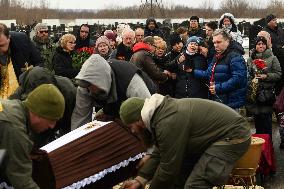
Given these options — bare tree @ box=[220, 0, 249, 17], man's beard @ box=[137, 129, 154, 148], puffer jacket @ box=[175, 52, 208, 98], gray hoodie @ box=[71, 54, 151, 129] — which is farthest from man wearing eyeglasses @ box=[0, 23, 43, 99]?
bare tree @ box=[220, 0, 249, 17]

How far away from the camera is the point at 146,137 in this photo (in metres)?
4.20

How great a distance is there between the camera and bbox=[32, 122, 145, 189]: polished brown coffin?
3.77 metres

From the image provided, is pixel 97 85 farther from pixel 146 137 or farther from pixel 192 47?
pixel 192 47

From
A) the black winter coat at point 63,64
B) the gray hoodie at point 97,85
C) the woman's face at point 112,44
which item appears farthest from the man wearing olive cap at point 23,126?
the woman's face at point 112,44

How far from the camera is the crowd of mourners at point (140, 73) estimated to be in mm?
4715

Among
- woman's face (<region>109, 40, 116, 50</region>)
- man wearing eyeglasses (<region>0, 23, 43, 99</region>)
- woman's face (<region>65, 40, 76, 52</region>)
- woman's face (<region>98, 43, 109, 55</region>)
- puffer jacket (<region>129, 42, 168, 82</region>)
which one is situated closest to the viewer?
man wearing eyeglasses (<region>0, 23, 43, 99</region>)

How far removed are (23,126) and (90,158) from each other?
95 centimetres

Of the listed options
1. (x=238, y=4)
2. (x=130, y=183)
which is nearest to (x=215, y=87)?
(x=130, y=183)

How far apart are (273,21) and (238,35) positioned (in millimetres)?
1404

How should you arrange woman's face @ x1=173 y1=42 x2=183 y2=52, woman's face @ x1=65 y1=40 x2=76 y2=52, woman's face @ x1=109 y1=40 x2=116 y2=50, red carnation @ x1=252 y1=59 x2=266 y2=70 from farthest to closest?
woman's face @ x1=109 y1=40 x2=116 y2=50 < woman's face @ x1=173 y1=42 x2=183 y2=52 < woman's face @ x1=65 y1=40 x2=76 y2=52 < red carnation @ x1=252 y1=59 x2=266 y2=70

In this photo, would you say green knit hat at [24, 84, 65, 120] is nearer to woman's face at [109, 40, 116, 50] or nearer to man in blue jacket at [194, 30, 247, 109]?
man in blue jacket at [194, 30, 247, 109]

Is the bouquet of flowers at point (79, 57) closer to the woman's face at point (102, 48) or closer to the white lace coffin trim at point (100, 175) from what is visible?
the woman's face at point (102, 48)

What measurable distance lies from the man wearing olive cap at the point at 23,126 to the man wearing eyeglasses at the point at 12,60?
6.93ft

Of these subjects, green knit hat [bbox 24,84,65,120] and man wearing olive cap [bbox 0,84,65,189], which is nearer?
man wearing olive cap [bbox 0,84,65,189]
